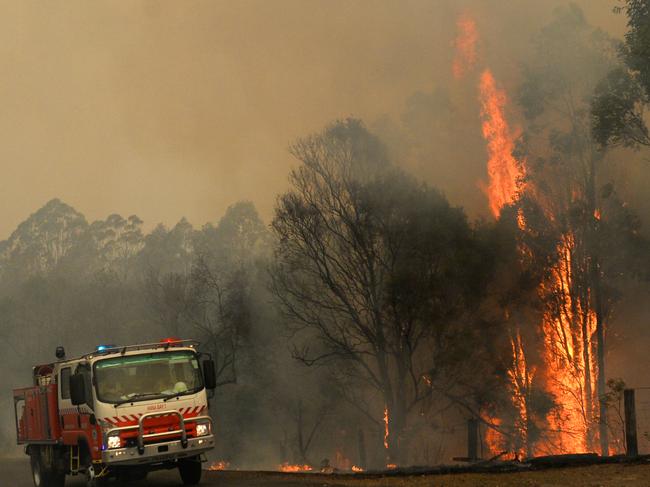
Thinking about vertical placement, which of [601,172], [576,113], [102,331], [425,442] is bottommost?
[425,442]

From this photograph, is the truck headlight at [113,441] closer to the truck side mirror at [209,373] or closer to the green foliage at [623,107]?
the truck side mirror at [209,373]

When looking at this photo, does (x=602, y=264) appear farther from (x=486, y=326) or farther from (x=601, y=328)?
(x=486, y=326)

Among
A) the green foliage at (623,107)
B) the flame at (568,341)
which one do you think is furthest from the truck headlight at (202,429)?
the flame at (568,341)

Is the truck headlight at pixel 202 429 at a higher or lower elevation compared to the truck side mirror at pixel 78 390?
lower

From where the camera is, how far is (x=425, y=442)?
38.3 meters

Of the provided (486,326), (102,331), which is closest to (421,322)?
(486,326)

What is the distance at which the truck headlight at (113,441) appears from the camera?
16.2 metres

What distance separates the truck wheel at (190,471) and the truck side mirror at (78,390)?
2890mm

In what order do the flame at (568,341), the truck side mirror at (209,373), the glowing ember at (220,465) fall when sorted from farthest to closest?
the glowing ember at (220,465), the flame at (568,341), the truck side mirror at (209,373)

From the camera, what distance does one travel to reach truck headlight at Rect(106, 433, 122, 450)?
1619 centimetres

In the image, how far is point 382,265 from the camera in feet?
127

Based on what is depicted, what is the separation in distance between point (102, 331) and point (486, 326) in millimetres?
41241

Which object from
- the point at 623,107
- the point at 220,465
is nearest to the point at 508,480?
the point at 623,107

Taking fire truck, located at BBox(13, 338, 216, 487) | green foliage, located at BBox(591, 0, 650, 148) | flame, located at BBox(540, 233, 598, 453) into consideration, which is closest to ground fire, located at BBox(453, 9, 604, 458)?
flame, located at BBox(540, 233, 598, 453)
